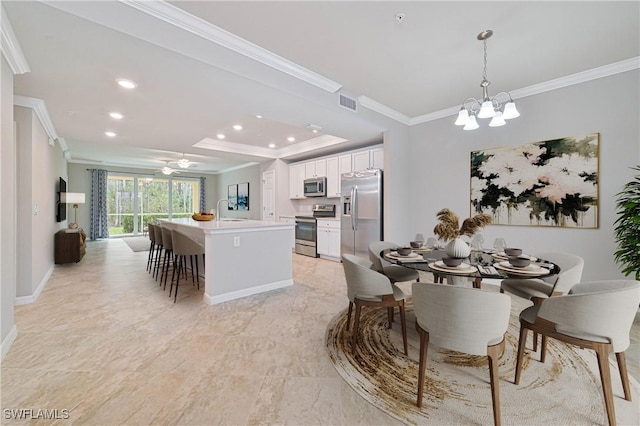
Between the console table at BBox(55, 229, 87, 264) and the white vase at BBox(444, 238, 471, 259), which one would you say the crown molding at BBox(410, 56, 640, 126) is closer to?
the white vase at BBox(444, 238, 471, 259)

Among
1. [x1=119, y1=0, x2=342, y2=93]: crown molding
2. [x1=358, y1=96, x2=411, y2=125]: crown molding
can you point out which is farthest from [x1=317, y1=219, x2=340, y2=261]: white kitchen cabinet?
[x1=119, y1=0, x2=342, y2=93]: crown molding

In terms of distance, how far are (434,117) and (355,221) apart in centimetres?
229

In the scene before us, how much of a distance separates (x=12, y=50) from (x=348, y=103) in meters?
3.22

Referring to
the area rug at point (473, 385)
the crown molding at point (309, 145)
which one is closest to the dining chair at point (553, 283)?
the area rug at point (473, 385)

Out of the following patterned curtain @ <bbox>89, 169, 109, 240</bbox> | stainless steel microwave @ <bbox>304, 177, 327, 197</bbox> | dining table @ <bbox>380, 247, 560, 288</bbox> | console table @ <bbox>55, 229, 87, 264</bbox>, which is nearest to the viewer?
dining table @ <bbox>380, 247, 560, 288</bbox>

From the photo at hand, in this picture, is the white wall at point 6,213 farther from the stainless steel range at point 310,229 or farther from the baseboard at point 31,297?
the stainless steel range at point 310,229

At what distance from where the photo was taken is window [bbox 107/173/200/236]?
9672 mm

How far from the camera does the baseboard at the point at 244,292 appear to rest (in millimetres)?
3328

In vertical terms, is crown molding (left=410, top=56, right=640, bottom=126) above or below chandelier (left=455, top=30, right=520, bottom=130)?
above

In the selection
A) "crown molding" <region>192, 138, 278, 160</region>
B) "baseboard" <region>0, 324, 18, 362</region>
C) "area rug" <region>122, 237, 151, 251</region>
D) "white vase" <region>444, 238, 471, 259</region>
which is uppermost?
"crown molding" <region>192, 138, 278, 160</region>

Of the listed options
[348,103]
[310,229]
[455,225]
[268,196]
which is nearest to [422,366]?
[455,225]

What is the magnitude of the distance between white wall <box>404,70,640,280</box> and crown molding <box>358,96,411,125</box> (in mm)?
385

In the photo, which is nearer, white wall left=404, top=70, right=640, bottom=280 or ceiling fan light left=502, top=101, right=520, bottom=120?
ceiling fan light left=502, top=101, right=520, bottom=120

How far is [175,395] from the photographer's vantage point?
173 cm
